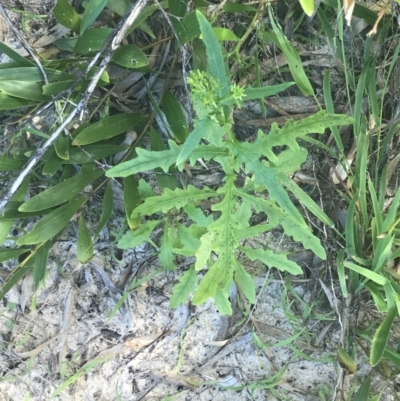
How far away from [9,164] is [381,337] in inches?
44.5

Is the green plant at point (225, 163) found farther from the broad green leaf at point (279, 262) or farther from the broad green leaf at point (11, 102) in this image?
the broad green leaf at point (11, 102)

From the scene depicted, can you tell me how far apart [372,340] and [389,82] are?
0.75 m

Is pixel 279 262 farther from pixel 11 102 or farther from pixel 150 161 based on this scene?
pixel 11 102

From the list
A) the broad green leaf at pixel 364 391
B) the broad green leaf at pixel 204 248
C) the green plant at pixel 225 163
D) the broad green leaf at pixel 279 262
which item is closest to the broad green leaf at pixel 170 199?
the green plant at pixel 225 163

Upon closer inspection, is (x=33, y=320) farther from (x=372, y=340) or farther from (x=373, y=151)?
(x=373, y=151)

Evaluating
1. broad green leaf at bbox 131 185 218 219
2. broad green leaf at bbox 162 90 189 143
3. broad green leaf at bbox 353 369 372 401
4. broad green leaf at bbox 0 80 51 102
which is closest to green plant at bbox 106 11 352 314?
broad green leaf at bbox 131 185 218 219

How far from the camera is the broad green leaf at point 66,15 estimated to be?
4.08ft

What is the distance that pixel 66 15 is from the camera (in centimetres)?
126

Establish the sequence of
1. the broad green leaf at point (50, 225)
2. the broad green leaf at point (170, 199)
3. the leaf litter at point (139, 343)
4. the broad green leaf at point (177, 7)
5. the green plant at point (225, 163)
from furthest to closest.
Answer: the leaf litter at point (139, 343) < the broad green leaf at point (50, 225) < the broad green leaf at point (177, 7) < the broad green leaf at point (170, 199) < the green plant at point (225, 163)

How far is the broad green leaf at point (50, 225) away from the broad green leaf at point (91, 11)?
0.49 meters

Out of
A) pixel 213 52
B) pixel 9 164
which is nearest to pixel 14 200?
pixel 9 164

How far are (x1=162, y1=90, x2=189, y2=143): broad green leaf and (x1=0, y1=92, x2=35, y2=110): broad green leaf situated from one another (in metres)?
0.37

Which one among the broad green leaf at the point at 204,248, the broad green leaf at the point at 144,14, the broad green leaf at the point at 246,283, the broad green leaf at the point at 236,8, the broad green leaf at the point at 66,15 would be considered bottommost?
the broad green leaf at the point at 246,283

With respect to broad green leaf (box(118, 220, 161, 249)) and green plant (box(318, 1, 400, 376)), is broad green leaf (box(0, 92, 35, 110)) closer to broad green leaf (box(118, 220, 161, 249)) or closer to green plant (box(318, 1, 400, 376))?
broad green leaf (box(118, 220, 161, 249))
